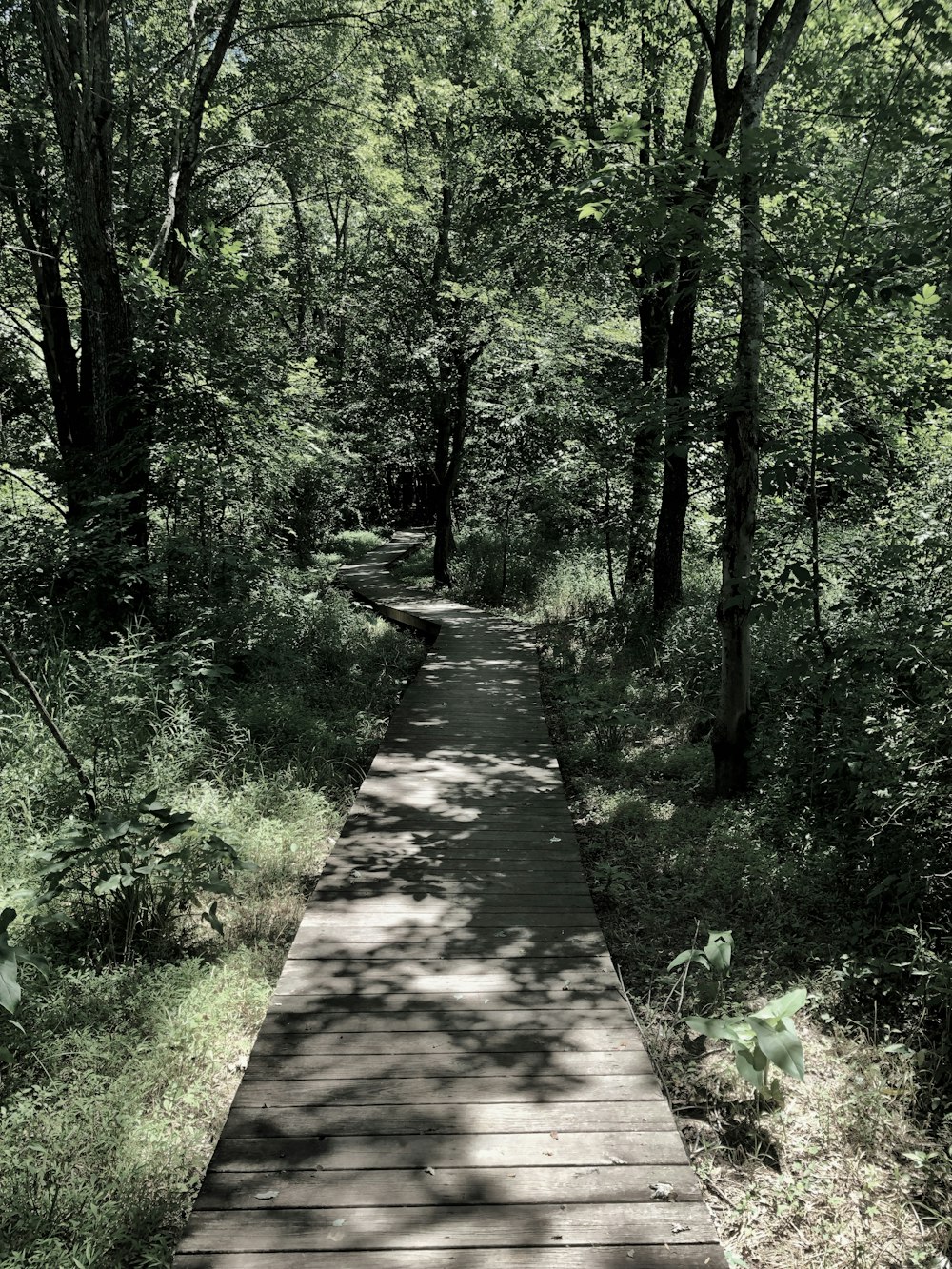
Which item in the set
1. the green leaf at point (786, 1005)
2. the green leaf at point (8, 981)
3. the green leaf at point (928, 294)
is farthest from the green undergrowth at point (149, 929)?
the green leaf at point (928, 294)

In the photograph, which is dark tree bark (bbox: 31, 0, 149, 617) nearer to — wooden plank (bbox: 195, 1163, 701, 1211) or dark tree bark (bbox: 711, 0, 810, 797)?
dark tree bark (bbox: 711, 0, 810, 797)

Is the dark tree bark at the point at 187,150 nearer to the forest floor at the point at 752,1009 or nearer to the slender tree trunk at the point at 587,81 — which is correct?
the slender tree trunk at the point at 587,81

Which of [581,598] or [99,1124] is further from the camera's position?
[581,598]

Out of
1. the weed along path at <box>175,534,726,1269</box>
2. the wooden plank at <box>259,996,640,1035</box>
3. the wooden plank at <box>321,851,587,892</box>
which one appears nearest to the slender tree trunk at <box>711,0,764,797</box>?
the weed along path at <box>175,534,726,1269</box>

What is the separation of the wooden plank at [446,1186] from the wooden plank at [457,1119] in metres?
0.16

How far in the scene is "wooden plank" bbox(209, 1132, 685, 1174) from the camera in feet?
8.04

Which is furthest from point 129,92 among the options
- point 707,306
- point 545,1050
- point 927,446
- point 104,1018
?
point 545,1050

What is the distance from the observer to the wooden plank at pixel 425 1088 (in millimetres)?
2727

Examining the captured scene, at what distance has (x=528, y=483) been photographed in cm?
1407

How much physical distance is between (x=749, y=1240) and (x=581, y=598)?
10535mm

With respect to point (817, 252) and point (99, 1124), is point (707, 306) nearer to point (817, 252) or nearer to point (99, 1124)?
point (817, 252)

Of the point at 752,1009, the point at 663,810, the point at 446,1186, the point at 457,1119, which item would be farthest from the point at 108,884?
the point at 663,810

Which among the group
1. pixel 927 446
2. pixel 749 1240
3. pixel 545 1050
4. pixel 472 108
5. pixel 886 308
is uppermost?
pixel 472 108

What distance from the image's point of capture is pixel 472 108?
11992mm
